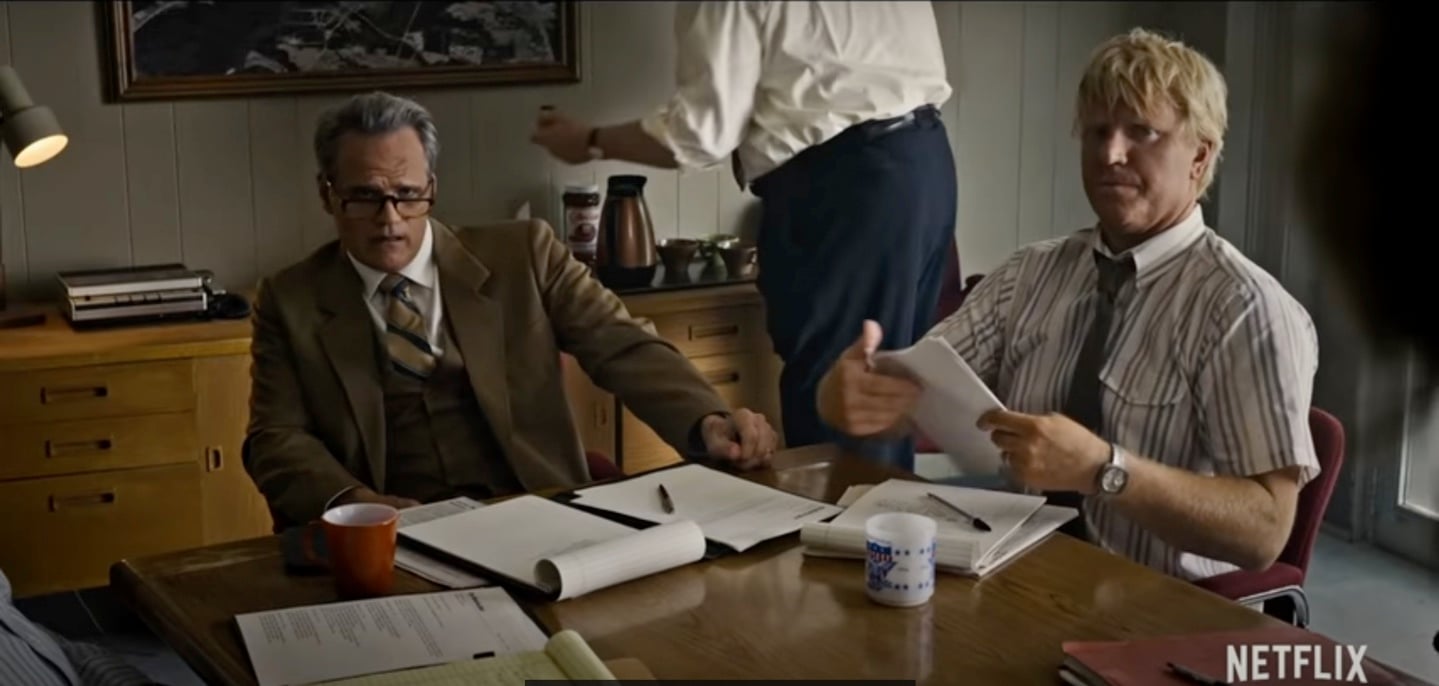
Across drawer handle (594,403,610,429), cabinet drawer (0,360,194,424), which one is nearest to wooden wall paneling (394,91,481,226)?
drawer handle (594,403,610,429)

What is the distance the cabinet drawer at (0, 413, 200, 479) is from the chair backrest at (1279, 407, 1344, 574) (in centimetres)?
213

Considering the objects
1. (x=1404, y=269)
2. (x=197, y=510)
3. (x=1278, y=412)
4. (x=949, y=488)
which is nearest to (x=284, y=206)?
(x=197, y=510)

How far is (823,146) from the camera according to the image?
3.10 m

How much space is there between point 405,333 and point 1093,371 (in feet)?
3.28

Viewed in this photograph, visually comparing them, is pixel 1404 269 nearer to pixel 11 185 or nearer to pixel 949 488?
pixel 949 488

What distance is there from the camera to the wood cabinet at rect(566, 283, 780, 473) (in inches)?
137

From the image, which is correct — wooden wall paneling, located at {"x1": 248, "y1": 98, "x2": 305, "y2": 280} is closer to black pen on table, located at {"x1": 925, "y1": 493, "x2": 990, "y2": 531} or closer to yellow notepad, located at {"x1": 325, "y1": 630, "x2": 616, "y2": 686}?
black pen on table, located at {"x1": 925, "y1": 493, "x2": 990, "y2": 531}

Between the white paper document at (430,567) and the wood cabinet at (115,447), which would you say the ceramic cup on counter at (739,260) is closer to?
the wood cabinet at (115,447)

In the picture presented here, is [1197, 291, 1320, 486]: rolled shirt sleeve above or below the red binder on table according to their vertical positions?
above

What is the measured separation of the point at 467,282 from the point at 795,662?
1136 mm

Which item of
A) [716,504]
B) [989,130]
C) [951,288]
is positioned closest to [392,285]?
[716,504]

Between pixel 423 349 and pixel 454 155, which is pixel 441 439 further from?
pixel 454 155

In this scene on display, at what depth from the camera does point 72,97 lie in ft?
10.8

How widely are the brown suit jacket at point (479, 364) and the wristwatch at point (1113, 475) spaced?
2.17 ft
